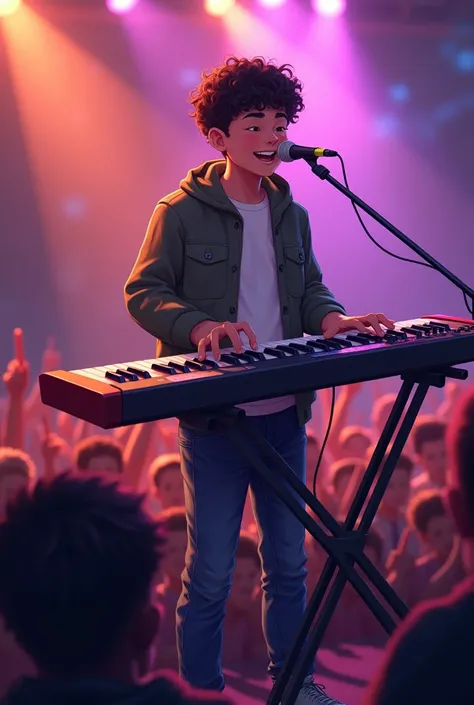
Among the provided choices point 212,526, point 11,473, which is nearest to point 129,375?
point 212,526

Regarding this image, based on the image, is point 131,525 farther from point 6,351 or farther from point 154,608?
point 6,351

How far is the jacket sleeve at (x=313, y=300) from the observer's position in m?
2.32

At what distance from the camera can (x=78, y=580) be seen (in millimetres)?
1414

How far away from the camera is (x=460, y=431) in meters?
1.47

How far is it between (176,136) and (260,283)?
6.96ft

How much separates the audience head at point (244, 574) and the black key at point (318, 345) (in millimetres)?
1255

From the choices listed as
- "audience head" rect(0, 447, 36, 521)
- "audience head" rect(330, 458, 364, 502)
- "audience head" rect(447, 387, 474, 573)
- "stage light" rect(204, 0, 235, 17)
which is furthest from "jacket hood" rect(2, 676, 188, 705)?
"stage light" rect(204, 0, 235, 17)

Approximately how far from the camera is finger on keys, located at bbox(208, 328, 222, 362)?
1.88 m

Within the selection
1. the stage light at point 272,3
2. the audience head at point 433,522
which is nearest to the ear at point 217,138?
the audience head at point 433,522

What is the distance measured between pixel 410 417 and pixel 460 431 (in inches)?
26.4

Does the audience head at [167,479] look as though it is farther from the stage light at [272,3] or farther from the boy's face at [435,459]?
the stage light at [272,3]

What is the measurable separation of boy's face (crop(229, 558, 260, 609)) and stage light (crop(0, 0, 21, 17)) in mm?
2322

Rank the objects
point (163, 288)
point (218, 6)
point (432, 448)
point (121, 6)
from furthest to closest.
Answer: point (218, 6) < point (121, 6) < point (432, 448) < point (163, 288)

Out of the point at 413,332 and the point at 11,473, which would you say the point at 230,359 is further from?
the point at 11,473
